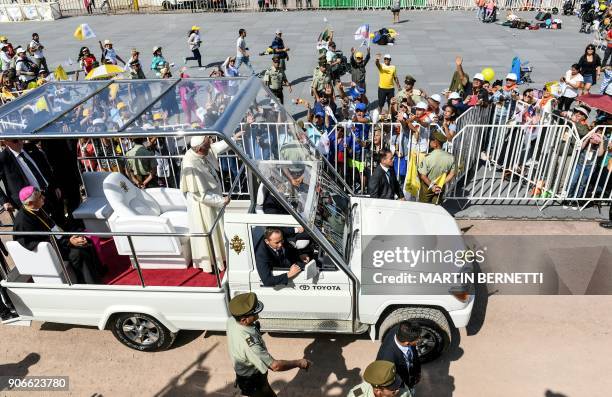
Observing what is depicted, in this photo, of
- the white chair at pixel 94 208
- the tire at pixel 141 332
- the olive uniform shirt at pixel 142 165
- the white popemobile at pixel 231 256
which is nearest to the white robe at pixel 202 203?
the white popemobile at pixel 231 256

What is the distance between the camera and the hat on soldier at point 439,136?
698 centimetres

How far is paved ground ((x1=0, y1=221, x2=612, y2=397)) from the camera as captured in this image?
187 inches

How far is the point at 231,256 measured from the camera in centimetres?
464

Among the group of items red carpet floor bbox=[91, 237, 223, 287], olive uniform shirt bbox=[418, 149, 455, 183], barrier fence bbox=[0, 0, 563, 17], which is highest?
barrier fence bbox=[0, 0, 563, 17]

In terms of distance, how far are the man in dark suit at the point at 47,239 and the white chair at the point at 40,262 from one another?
0.25 ft

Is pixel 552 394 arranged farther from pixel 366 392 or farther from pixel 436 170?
pixel 436 170

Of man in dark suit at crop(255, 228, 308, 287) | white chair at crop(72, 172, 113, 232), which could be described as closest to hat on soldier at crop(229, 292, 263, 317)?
man in dark suit at crop(255, 228, 308, 287)

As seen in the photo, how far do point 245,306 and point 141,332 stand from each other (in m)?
2.20

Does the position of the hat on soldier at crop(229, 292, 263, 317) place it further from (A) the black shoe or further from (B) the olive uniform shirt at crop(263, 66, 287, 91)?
(B) the olive uniform shirt at crop(263, 66, 287, 91)

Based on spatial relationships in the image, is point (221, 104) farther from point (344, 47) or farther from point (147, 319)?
point (344, 47)

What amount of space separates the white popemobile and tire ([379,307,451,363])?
1 centimetres

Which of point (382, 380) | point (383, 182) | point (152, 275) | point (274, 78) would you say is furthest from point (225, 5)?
point (382, 380)

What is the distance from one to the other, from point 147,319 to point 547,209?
6690mm

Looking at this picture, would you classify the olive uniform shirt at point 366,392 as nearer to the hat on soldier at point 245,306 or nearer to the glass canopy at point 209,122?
the hat on soldier at point 245,306
